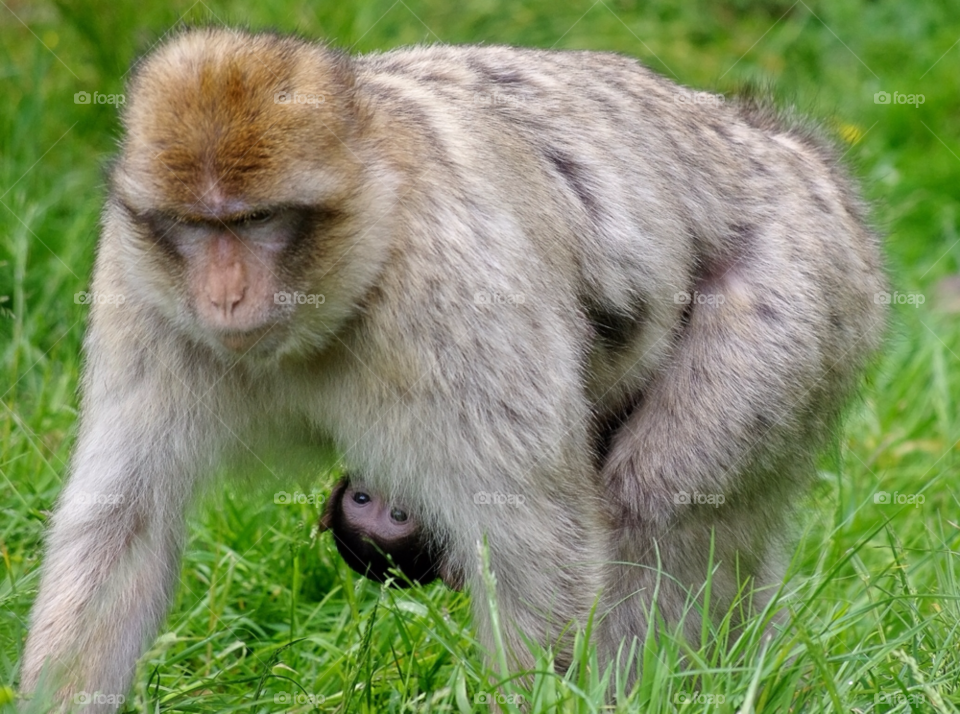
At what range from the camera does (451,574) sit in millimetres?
4277

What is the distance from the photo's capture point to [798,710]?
4078 millimetres

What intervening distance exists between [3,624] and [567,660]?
73.1 inches

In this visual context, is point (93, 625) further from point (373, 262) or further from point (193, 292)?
point (373, 262)

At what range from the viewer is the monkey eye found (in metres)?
3.56
